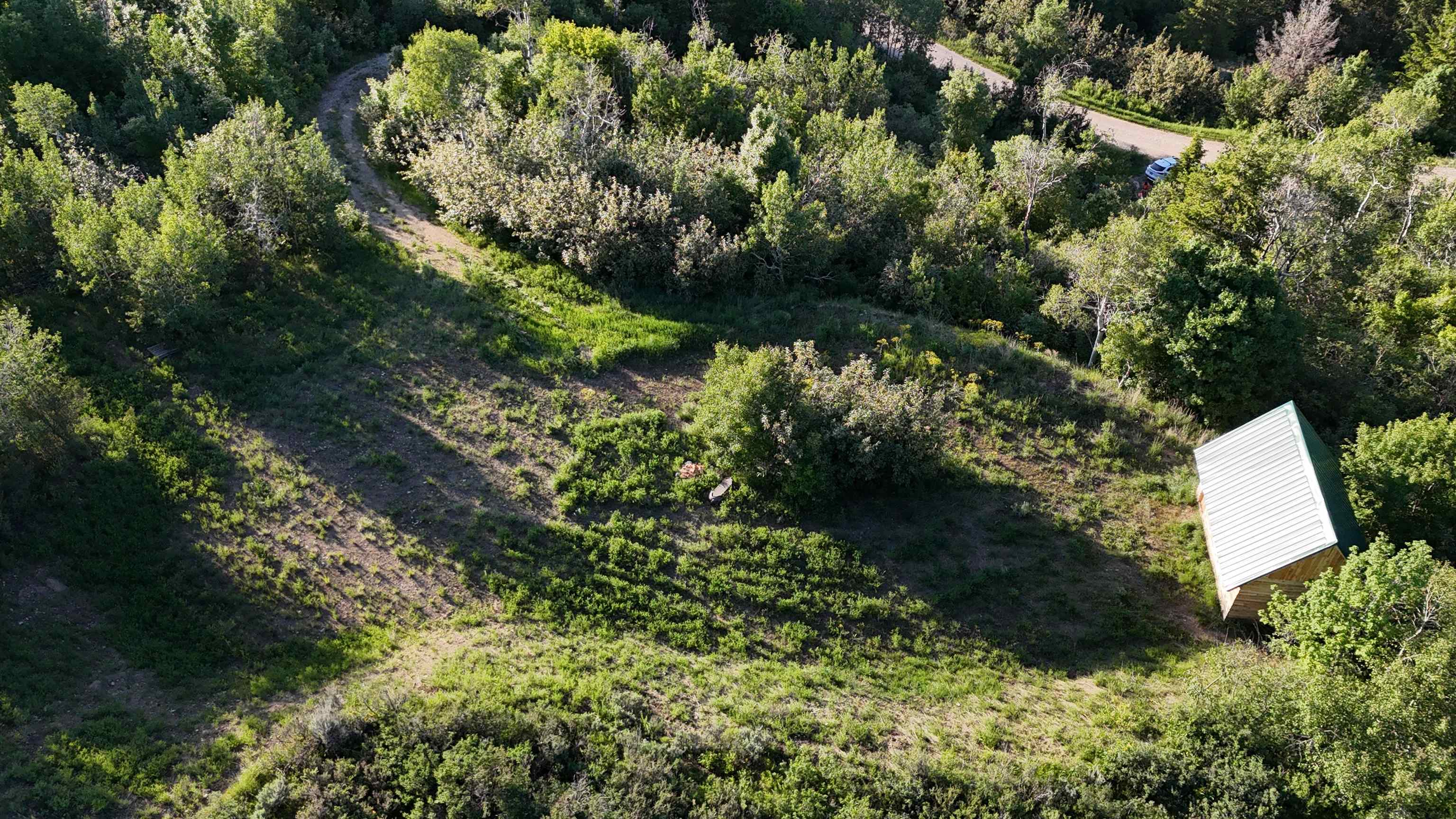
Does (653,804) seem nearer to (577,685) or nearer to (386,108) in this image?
(577,685)

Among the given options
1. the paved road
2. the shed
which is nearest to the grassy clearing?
the shed

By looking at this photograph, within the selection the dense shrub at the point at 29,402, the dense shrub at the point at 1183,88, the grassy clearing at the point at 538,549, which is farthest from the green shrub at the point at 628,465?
the dense shrub at the point at 1183,88

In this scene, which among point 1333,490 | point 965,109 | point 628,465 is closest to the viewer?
point 1333,490

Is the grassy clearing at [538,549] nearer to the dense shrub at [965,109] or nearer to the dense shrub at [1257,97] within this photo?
the dense shrub at [965,109]

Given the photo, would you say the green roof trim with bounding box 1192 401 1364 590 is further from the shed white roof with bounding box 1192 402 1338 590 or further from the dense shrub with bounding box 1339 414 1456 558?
the dense shrub with bounding box 1339 414 1456 558

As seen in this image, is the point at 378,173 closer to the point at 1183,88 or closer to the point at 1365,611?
the point at 1365,611

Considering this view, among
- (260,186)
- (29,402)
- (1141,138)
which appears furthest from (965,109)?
(29,402)

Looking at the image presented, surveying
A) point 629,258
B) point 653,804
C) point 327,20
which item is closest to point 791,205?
point 629,258
